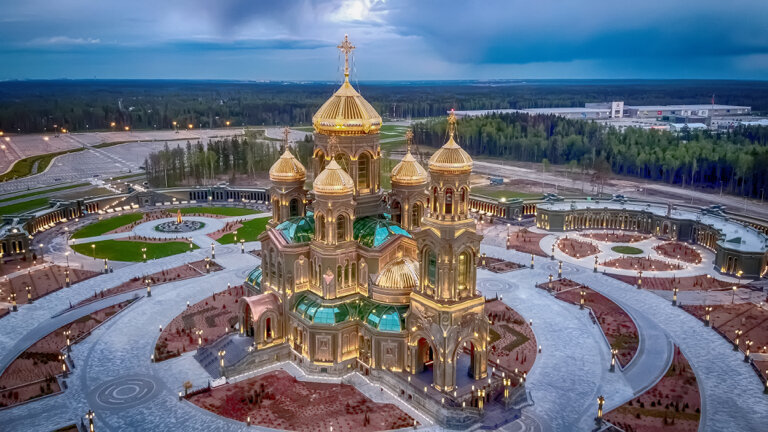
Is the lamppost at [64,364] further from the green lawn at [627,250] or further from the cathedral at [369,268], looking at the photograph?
the green lawn at [627,250]

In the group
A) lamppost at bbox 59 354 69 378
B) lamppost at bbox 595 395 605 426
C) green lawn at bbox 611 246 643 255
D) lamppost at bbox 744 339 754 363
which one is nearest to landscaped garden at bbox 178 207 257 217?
lamppost at bbox 59 354 69 378

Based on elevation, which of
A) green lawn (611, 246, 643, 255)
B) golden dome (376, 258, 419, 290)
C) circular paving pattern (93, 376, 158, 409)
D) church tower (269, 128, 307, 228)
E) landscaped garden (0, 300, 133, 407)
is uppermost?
church tower (269, 128, 307, 228)

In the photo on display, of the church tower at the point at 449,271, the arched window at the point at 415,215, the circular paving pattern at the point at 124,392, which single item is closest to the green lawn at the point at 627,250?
the arched window at the point at 415,215

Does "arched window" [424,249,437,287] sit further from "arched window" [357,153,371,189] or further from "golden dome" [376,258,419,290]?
"arched window" [357,153,371,189]

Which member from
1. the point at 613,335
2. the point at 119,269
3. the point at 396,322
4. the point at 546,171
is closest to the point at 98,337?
the point at 119,269

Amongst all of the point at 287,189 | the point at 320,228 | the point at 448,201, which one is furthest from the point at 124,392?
the point at 448,201

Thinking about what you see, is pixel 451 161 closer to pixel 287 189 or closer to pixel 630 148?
pixel 287 189

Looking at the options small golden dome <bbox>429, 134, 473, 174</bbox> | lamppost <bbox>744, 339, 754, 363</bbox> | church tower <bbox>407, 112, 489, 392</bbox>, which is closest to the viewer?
small golden dome <bbox>429, 134, 473, 174</bbox>
